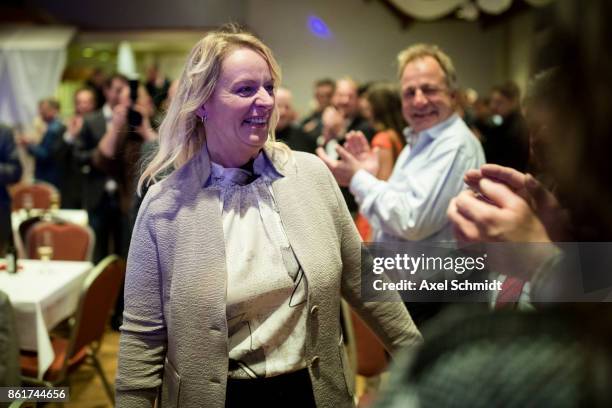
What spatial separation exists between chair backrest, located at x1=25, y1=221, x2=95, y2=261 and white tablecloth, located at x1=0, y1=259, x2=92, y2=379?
37 centimetres

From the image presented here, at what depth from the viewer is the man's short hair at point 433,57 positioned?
1.74 metres

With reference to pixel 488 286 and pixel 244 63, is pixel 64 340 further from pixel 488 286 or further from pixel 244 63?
pixel 488 286

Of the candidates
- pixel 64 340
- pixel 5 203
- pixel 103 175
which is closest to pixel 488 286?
pixel 64 340

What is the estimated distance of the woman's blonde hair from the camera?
1.25 metres

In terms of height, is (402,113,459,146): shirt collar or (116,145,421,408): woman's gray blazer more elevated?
(402,113,459,146): shirt collar

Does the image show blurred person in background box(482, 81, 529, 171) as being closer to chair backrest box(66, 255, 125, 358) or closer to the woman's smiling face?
the woman's smiling face

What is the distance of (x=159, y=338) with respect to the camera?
4.07 feet

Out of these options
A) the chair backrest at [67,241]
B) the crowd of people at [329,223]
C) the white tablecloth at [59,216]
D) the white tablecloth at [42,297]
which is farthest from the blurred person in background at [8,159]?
the crowd of people at [329,223]

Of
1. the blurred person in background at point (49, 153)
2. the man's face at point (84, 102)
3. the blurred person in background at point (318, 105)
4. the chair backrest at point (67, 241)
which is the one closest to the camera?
the blurred person in background at point (318, 105)

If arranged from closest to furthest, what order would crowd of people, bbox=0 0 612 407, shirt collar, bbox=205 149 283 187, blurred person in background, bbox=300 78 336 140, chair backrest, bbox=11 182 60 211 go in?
1. crowd of people, bbox=0 0 612 407
2. shirt collar, bbox=205 149 283 187
3. blurred person in background, bbox=300 78 336 140
4. chair backrest, bbox=11 182 60 211

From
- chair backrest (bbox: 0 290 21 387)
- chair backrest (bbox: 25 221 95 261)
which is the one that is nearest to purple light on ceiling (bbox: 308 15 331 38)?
chair backrest (bbox: 0 290 21 387)

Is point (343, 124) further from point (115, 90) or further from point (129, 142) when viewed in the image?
point (115, 90)

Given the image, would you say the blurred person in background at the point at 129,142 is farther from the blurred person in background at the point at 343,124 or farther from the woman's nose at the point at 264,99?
the blurred person in background at the point at 343,124

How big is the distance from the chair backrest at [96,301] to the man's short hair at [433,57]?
1490 mm
